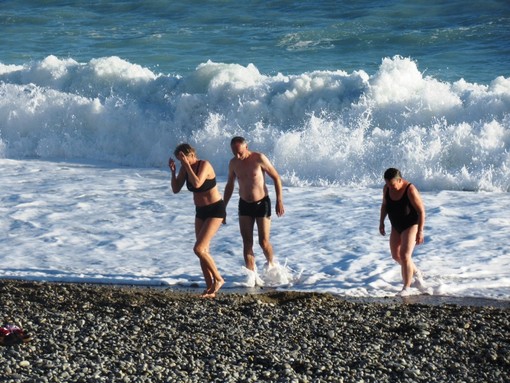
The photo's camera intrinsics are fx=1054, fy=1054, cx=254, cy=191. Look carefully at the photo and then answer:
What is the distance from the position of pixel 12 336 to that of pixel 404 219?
4071 mm

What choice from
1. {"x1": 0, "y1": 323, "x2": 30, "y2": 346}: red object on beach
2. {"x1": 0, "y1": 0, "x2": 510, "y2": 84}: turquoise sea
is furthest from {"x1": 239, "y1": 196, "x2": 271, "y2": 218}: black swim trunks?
{"x1": 0, "y1": 0, "x2": 510, "y2": 84}: turquoise sea

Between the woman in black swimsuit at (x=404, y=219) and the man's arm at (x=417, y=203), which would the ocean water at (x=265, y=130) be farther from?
the man's arm at (x=417, y=203)

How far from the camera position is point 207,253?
34.1ft

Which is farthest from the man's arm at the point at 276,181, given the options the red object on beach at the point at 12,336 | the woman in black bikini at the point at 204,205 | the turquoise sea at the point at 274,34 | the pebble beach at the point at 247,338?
the turquoise sea at the point at 274,34

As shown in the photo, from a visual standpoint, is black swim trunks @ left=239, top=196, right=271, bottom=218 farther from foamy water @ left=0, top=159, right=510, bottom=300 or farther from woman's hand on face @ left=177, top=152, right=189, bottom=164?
woman's hand on face @ left=177, top=152, right=189, bottom=164

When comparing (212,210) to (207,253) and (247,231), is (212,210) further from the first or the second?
(247,231)

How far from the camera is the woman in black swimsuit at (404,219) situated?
405 inches

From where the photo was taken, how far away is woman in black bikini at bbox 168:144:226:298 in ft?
33.7

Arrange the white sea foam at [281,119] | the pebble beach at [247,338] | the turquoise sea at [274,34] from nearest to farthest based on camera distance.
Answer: the pebble beach at [247,338], the white sea foam at [281,119], the turquoise sea at [274,34]

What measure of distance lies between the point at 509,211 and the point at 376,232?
208 centimetres

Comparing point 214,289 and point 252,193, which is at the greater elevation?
point 252,193

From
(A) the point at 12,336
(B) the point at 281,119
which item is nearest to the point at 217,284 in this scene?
(A) the point at 12,336

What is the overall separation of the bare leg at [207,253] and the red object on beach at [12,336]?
2312 mm

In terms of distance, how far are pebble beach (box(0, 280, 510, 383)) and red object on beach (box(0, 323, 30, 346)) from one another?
78mm
